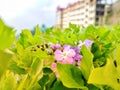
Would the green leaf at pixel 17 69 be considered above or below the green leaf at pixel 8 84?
below

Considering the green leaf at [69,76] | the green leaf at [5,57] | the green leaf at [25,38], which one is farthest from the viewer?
the green leaf at [25,38]

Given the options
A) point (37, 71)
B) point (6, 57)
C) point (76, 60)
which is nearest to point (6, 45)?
point (6, 57)

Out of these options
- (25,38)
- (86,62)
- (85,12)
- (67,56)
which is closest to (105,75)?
(86,62)

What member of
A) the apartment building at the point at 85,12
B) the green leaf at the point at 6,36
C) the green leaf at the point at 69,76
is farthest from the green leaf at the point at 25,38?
the apartment building at the point at 85,12

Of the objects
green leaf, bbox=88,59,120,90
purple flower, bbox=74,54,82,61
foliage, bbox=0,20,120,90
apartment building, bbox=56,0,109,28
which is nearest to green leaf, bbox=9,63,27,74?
foliage, bbox=0,20,120,90

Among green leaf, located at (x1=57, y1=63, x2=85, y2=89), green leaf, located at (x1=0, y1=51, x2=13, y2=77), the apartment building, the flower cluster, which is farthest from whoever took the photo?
the apartment building

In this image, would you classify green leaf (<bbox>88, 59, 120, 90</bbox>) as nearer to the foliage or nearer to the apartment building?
the foliage

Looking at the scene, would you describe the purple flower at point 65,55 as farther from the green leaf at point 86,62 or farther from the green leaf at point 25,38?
the green leaf at point 25,38

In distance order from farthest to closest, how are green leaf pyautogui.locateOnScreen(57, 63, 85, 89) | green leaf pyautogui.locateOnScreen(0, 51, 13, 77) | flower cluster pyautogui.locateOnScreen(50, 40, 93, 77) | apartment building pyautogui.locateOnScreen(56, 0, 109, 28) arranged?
apartment building pyautogui.locateOnScreen(56, 0, 109, 28) → flower cluster pyautogui.locateOnScreen(50, 40, 93, 77) → green leaf pyautogui.locateOnScreen(57, 63, 85, 89) → green leaf pyautogui.locateOnScreen(0, 51, 13, 77)
